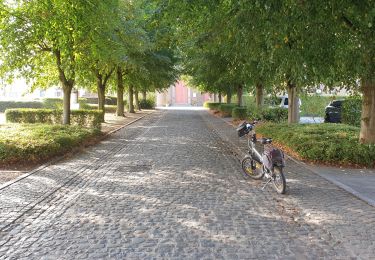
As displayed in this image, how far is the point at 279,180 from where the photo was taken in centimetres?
751

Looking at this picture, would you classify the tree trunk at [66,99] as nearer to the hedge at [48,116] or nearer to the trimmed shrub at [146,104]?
the hedge at [48,116]

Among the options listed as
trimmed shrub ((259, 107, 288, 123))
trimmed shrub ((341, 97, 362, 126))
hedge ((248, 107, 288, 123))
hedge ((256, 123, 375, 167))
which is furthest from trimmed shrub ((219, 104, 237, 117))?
hedge ((256, 123, 375, 167))

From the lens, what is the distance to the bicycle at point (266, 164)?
7.40m

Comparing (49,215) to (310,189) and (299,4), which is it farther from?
(299,4)

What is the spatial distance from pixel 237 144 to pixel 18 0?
851 cm

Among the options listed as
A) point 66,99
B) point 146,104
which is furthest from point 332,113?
point 146,104

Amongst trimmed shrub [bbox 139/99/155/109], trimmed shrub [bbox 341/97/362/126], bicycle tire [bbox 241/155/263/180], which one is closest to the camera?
bicycle tire [bbox 241/155/263/180]

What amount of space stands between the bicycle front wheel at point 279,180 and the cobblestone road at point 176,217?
0.16 m

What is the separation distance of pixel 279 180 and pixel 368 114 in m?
4.63

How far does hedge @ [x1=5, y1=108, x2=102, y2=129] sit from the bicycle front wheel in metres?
13.8

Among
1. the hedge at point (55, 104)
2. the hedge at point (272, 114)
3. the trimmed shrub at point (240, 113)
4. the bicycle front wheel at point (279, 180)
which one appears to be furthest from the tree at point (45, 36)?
the trimmed shrub at point (240, 113)

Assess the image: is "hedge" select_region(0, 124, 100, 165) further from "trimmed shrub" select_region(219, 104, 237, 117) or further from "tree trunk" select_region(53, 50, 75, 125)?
"trimmed shrub" select_region(219, 104, 237, 117)

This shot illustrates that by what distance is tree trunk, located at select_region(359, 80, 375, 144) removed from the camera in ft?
35.1

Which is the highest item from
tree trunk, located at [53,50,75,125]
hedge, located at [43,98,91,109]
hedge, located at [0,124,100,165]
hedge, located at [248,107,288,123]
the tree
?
the tree
